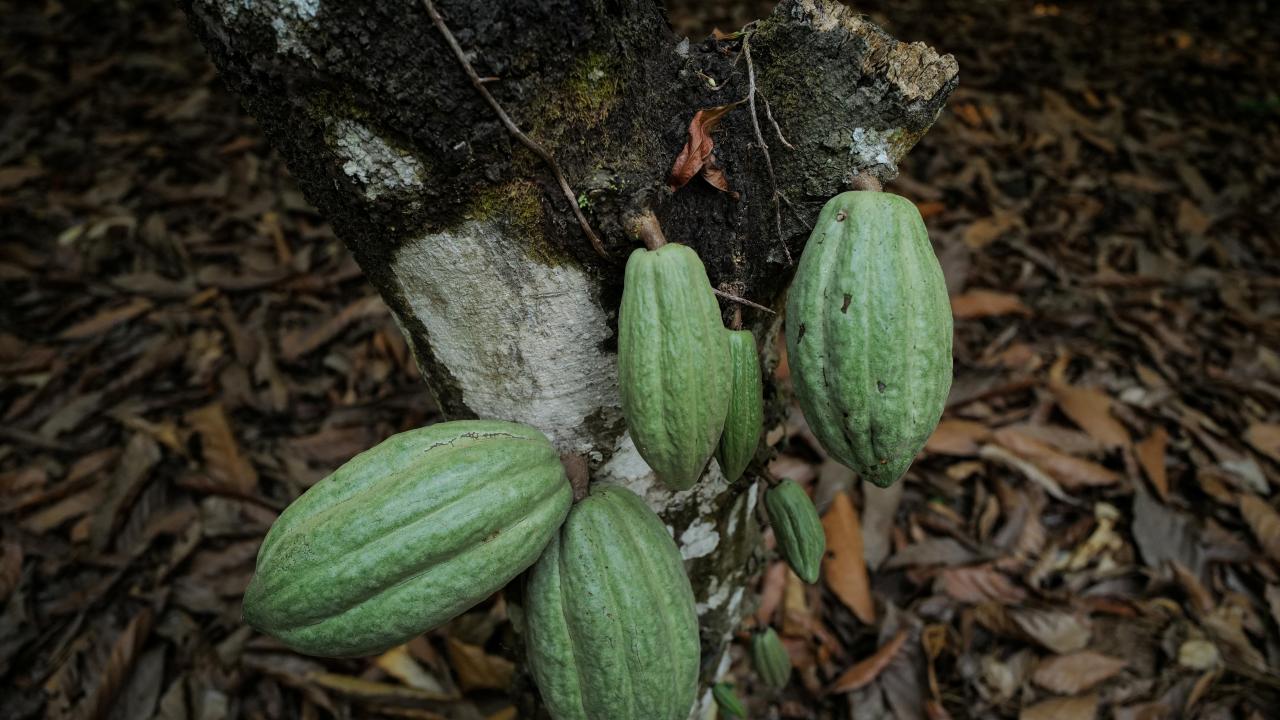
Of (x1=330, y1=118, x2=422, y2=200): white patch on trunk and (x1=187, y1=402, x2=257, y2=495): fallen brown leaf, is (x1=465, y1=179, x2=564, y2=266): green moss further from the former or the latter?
(x1=187, y1=402, x2=257, y2=495): fallen brown leaf

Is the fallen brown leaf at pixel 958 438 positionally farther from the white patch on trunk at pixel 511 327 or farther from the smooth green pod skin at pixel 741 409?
the white patch on trunk at pixel 511 327

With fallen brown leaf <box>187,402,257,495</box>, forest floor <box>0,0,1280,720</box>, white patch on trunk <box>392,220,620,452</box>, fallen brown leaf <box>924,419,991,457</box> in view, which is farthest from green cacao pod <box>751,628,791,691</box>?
fallen brown leaf <box>187,402,257,495</box>

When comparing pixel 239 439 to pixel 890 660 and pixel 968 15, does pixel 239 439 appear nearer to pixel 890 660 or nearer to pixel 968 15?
pixel 890 660

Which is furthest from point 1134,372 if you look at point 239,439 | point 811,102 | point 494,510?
point 239,439

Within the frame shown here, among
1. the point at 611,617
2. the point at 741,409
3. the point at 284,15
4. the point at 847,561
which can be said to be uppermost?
the point at 284,15

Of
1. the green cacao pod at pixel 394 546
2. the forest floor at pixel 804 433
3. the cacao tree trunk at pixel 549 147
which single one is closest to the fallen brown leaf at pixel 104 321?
the forest floor at pixel 804 433

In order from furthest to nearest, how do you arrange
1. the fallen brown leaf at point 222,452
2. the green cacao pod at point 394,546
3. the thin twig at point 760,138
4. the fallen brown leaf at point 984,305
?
1. the fallen brown leaf at point 984,305
2. the fallen brown leaf at point 222,452
3. the thin twig at point 760,138
4. the green cacao pod at point 394,546

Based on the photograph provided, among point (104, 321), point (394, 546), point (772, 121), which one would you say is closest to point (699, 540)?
point (394, 546)

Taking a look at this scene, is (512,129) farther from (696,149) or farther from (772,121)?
(772,121)
